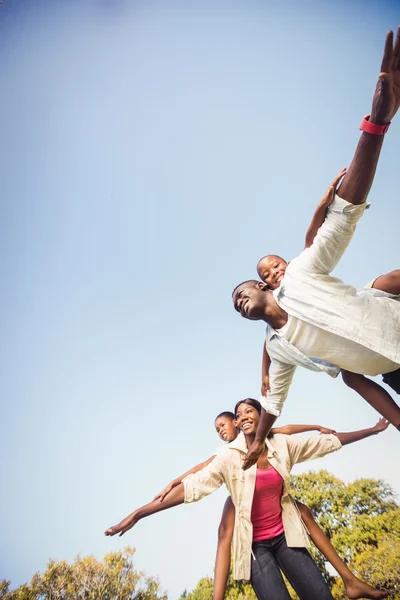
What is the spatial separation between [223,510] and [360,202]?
3951 millimetres

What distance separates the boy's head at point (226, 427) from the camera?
4.89 metres

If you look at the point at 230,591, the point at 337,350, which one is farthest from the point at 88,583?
the point at 337,350

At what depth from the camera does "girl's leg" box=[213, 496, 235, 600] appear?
3.60m

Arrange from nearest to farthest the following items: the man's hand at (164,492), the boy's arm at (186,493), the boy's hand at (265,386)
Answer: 1. the boy's hand at (265,386)
2. the boy's arm at (186,493)
3. the man's hand at (164,492)

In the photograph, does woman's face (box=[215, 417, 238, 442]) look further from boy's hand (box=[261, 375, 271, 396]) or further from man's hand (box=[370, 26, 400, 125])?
man's hand (box=[370, 26, 400, 125])

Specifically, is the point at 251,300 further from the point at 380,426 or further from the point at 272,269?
the point at 380,426

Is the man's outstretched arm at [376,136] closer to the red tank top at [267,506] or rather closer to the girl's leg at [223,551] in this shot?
the red tank top at [267,506]

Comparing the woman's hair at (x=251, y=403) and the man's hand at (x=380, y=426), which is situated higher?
the woman's hair at (x=251, y=403)

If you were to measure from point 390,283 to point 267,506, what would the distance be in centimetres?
297

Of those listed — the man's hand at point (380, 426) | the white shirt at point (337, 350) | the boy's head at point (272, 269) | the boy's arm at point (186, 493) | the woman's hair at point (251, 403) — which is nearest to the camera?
the white shirt at point (337, 350)

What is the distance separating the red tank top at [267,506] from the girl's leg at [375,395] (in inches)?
82.5

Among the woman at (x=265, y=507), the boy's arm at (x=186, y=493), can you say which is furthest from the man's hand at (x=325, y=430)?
the boy's arm at (x=186, y=493)

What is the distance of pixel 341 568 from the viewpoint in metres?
3.69

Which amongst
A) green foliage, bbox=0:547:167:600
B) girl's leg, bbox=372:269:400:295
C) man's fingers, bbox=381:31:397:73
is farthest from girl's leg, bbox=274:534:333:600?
green foliage, bbox=0:547:167:600
